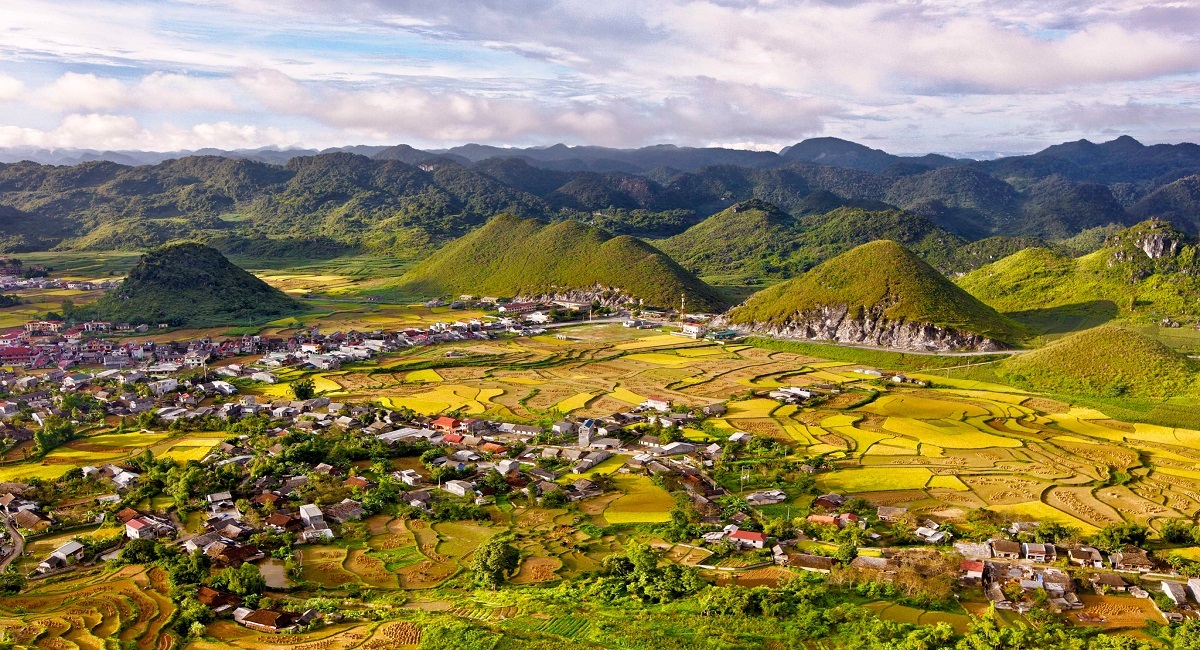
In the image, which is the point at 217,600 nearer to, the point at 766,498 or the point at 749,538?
the point at 749,538

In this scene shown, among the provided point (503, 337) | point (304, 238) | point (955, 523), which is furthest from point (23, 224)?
point (955, 523)

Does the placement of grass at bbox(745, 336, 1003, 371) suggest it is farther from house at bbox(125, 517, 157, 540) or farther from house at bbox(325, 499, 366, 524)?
house at bbox(125, 517, 157, 540)

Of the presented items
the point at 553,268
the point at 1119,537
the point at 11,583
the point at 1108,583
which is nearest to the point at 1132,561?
the point at 1119,537

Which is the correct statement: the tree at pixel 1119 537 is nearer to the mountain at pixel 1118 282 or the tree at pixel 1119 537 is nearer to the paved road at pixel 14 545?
the paved road at pixel 14 545

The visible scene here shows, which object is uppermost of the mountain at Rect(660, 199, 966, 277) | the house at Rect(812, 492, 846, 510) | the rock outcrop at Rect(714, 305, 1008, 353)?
the mountain at Rect(660, 199, 966, 277)

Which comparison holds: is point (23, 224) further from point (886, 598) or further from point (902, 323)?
point (886, 598)

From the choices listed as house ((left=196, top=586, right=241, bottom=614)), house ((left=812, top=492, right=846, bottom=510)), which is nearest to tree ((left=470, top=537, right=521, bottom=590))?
house ((left=196, top=586, right=241, bottom=614))
